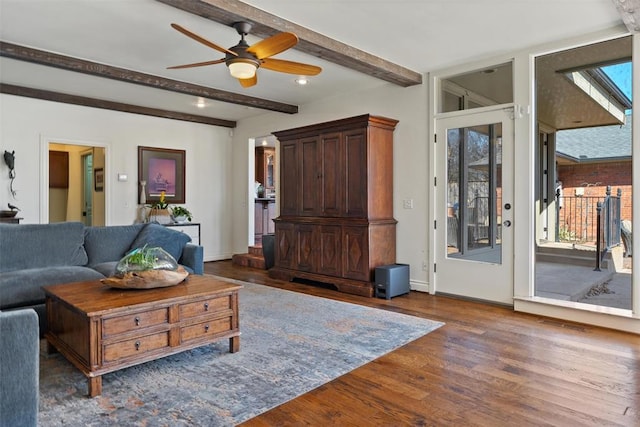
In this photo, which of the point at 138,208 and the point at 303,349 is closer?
the point at 303,349

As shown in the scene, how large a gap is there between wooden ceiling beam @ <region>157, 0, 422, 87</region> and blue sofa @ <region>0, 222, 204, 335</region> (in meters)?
2.32

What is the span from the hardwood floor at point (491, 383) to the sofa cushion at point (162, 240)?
2627 millimetres

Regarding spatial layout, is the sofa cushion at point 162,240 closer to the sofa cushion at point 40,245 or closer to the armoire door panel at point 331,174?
the sofa cushion at point 40,245

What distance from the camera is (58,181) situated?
341 inches

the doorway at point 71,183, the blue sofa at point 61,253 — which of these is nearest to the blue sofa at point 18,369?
the blue sofa at point 61,253

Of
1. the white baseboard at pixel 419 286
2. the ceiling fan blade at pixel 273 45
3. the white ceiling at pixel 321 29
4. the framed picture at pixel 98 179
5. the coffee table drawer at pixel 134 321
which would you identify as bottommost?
the white baseboard at pixel 419 286

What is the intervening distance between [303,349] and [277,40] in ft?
7.37

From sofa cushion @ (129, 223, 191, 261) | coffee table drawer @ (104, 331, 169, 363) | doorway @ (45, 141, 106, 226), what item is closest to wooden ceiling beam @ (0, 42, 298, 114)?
sofa cushion @ (129, 223, 191, 261)

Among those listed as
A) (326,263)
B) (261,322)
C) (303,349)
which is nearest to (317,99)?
(326,263)

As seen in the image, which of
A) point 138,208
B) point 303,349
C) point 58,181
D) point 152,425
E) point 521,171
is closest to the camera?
point 152,425

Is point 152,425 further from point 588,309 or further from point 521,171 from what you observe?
point 521,171

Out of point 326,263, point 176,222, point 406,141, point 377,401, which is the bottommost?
point 377,401

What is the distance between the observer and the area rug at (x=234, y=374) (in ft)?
7.13

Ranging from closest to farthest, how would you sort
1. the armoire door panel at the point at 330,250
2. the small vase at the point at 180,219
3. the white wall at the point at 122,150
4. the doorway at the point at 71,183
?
the armoire door panel at the point at 330,250 → the white wall at the point at 122,150 → the small vase at the point at 180,219 → the doorway at the point at 71,183
